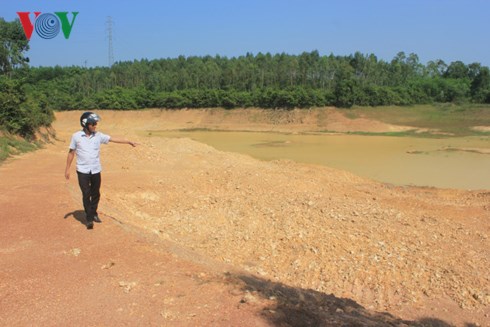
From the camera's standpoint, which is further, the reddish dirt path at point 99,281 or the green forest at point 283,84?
the green forest at point 283,84

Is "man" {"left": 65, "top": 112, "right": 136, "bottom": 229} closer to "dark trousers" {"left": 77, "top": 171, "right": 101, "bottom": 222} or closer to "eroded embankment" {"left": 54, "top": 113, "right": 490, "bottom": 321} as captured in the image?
"dark trousers" {"left": 77, "top": 171, "right": 101, "bottom": 222}

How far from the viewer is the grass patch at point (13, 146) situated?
1443 cm

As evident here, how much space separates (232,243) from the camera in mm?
8133

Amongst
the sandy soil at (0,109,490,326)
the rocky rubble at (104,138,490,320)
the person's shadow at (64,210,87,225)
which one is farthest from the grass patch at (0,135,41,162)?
the person's shadow at (64,210,87,225)

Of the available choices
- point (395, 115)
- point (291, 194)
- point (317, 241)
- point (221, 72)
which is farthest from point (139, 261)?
point (221, 72)

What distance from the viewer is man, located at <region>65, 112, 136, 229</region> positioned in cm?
645

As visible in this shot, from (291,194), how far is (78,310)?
8.62 meters

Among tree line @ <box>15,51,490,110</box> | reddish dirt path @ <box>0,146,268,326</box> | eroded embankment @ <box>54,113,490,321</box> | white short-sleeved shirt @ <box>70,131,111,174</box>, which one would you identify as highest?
tree line @ <box>15,51,490,110</box>

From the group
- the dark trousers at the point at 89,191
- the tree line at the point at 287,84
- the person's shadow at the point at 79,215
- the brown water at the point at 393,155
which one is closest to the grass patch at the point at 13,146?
the person's shadow at the point at 79,215

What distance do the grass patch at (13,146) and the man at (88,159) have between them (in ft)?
28.7

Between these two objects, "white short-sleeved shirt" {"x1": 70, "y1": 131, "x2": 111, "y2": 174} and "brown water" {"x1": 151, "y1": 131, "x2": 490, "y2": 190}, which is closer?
"white short-sleeved shirt" {"x1": 70, "y1": 131, "x2": 111, "y2": 174}

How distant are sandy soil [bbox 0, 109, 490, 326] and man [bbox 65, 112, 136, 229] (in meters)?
0.46

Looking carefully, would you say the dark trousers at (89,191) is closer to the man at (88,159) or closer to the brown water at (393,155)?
the man at (88,159)

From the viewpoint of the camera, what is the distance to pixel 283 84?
6800cm
